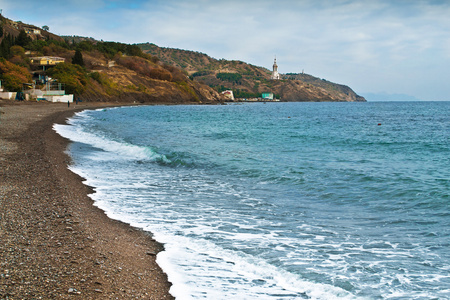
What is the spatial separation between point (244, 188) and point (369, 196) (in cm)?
376

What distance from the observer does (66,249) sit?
17.7 feet

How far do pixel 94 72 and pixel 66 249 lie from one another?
109012 millimetres

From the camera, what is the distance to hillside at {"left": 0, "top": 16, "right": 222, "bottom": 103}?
3307 inches

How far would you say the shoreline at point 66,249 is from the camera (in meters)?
4.26

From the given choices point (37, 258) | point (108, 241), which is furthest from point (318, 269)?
point (37, 258)

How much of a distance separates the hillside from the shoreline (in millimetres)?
64835

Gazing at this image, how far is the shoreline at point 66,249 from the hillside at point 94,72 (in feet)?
213

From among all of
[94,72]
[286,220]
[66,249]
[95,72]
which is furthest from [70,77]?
[66,249]

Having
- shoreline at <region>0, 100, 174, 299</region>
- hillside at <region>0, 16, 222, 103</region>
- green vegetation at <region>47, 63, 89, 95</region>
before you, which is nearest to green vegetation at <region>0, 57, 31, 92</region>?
hillside at <region>0, 16, 222, 103</region>

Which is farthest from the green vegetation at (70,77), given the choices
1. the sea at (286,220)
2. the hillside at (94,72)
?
the sea at (286,220)

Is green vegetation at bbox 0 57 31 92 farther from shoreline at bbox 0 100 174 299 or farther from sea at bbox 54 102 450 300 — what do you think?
shoreline at bbox 0 100 174 299

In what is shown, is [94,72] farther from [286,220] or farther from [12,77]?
[286,220]

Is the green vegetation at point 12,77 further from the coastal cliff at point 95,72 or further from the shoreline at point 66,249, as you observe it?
the shoreline at point 66,249

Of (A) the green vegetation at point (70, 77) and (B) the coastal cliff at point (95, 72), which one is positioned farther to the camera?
(B) the coastal cliff at point (95, 72)
